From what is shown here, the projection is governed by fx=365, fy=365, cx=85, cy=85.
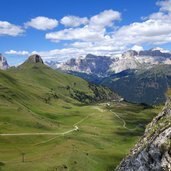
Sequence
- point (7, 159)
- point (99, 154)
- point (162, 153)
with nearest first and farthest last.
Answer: point (162, 153), point (7, 159), point (99, 154)

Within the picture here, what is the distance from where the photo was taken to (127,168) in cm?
2597

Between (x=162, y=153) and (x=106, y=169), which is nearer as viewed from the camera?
(x=162, y=153)

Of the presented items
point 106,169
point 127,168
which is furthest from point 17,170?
point 127,168

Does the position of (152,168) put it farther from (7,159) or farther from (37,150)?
(37,150)

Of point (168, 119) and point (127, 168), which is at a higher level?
point (168, 119)

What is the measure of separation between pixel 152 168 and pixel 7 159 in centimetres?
14419

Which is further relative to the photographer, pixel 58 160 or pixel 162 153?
pixel 58 160

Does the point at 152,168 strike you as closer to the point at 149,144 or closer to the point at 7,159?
the point at 149,144

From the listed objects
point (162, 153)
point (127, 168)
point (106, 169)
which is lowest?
point (106, 169)

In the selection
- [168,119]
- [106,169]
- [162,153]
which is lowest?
[106,169]

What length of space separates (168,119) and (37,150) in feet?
550

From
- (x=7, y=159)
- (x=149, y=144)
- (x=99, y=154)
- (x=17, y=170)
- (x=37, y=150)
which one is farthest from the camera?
(x=37, y=150)

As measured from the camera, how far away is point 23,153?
17675 centimetres

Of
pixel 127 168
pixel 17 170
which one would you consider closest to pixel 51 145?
pixel 17 170
